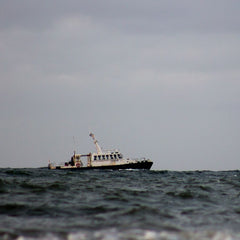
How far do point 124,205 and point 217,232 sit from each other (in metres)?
5.14

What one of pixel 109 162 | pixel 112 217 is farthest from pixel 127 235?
pixel 109 162

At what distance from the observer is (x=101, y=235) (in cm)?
888

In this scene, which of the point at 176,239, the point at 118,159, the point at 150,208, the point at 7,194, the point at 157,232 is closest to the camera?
the point at 176,239

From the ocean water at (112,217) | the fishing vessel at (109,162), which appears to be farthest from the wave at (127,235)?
the fishing vessel at (109,162)

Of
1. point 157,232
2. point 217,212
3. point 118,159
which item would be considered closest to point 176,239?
point 157,232

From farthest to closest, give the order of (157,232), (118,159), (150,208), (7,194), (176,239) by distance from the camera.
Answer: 1. (118,159)
2. (7,194)
3. (150,208)
4. (157,232)
5. (176,239)

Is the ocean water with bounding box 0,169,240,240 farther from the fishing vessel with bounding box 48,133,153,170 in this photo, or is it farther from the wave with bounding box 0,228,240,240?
the fishing vessel with bounding box 48,133,153,170

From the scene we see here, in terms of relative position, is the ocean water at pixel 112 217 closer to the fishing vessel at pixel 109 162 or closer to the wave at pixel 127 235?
the wave at pixel 127 235

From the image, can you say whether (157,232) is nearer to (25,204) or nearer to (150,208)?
(150,208)

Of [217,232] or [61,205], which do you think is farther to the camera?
[61,205]

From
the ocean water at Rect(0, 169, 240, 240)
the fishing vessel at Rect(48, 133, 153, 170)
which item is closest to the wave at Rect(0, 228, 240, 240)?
the ocean water at Rect(0, 169, 240, 240)

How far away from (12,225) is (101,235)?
104 inches

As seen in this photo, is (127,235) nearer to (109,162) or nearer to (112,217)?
(112,217)

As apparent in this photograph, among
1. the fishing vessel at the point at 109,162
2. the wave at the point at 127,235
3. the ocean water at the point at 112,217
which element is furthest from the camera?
the fishing vessel at the point at 109,162
